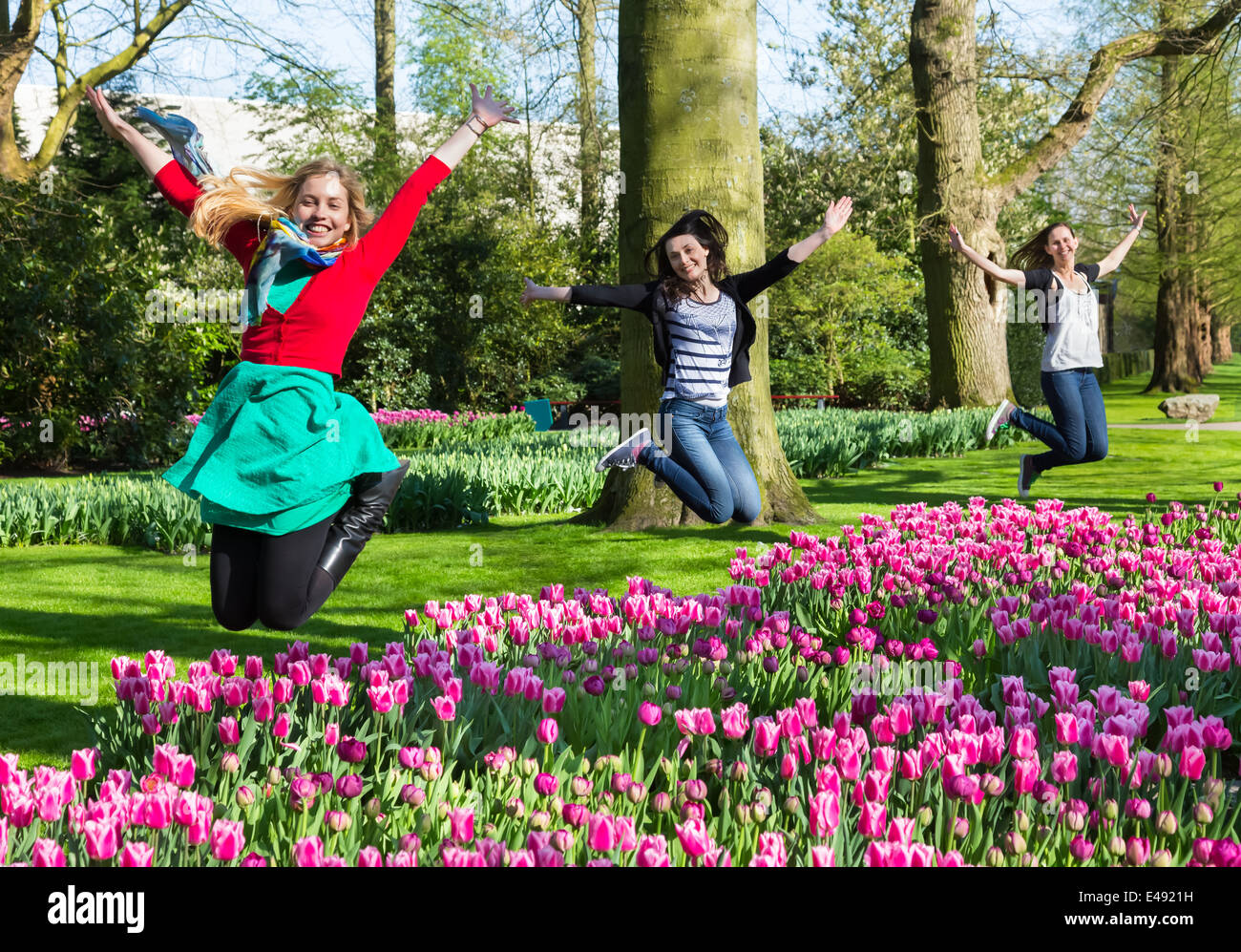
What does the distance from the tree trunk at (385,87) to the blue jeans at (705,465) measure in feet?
70.9

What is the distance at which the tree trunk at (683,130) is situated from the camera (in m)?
7.23

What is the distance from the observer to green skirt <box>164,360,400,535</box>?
11.6 ft

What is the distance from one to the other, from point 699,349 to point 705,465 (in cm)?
53

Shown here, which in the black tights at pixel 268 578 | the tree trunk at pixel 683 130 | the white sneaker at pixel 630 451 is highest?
the tree trunk at pixel 683 130

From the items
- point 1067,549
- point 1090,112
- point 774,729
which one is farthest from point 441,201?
point 774,729

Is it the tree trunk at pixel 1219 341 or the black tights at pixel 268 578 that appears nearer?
the black tights at pixel 268 578

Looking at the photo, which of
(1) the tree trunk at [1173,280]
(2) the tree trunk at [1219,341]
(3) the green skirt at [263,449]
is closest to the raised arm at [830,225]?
(3) the green skirt at [263,449]

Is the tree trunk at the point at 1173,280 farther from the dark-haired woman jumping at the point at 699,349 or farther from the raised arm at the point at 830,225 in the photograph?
the raised arm at the point at 830,225

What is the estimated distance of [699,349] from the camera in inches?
194

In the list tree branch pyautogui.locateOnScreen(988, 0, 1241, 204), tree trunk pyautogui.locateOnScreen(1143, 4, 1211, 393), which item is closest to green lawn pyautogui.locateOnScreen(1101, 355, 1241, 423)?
tree trunk pyautogui.locateOnScreen(1143, 4, 1211, 393)

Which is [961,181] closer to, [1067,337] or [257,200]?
[1067,337]

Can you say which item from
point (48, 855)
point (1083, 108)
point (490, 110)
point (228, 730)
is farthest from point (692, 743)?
point (1083, 108)

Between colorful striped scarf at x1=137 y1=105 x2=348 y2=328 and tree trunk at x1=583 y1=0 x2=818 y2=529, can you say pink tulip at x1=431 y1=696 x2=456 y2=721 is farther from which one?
tree trunk at x1=583 y1=0 x2=818 y2=529

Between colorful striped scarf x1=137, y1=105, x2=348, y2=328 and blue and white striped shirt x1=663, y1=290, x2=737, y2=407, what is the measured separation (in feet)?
5.48
